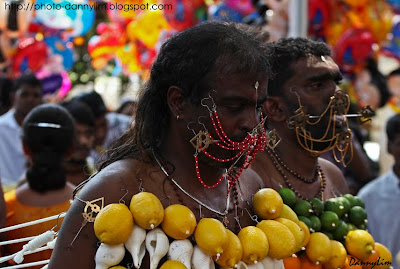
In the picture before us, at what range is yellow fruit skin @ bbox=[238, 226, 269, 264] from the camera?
2436 millimetres

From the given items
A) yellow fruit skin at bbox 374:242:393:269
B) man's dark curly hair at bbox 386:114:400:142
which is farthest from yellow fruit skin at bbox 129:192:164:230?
man's dark curly hair at bbox 386:114:400:142

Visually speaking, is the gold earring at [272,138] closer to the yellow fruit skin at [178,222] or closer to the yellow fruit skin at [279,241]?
the yellow fruit skin at [279,241]

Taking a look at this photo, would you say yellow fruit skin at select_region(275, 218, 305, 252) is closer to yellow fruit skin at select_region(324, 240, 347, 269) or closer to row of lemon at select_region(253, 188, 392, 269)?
row of lemon at select_region(253, 188, 392, 269)

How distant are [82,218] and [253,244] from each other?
674mm

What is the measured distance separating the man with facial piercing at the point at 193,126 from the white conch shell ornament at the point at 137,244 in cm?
4

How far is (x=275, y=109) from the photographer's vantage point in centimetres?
335

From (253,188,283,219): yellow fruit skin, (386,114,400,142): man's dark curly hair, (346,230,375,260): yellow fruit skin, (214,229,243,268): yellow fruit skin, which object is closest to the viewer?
(214,229,243,268): yellow fruit skin

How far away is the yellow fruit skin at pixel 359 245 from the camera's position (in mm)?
3109

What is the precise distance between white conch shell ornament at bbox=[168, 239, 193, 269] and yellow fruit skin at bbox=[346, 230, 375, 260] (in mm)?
1150

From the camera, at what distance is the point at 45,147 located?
3.76 metres

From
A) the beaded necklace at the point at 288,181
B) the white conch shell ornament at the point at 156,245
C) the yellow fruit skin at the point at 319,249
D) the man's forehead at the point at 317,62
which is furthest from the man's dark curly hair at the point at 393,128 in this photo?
the white conch shell ornament at the point at 156,245

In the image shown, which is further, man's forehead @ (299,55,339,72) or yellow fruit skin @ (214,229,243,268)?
man's forehead @ (299,55,339,72)

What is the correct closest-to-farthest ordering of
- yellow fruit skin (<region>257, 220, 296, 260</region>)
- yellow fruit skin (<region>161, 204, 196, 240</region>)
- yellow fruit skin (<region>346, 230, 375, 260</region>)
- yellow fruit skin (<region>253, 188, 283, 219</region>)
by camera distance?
1. yellow fruit skin (<region>161, 204, 196, 240</region>)
2. yellow fruit skin (<region>257, 220, 296, 260</region>)
3. yellow fruit skin (<region>253, 188, 283, 219</region>)
4. yellow fruit skin (<region>346, 230, 375, 260</region>)

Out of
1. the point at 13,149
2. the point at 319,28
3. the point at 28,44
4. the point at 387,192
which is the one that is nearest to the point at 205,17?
the point at 319,28
